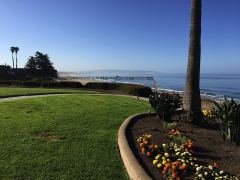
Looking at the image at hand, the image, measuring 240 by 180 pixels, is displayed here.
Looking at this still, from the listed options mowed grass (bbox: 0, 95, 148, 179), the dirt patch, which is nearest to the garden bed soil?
mowed grass (bbox: 0, 95, 148, 179)

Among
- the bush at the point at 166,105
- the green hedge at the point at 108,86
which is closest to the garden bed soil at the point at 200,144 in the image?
the bush at the point at 166,105

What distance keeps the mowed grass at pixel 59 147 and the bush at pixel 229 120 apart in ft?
9.07

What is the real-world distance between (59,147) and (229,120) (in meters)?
4.21

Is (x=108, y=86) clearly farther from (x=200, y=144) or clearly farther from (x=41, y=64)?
(x=41, y=64)

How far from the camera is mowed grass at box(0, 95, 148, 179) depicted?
5566 millimetres

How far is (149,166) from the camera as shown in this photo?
18.8 ft

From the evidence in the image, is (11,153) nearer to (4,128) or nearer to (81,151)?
(81,151)

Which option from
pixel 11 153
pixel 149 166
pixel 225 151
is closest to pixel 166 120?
pixel 225 151

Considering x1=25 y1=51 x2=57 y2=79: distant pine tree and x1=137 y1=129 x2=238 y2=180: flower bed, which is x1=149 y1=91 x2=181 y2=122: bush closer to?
x1=137 y1=129 x2=238 y2=180: flower bed

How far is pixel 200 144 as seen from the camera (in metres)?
7.07

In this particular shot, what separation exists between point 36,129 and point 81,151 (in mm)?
2668

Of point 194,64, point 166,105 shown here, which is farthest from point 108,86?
point 194,64

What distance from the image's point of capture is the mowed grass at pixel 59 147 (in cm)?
557

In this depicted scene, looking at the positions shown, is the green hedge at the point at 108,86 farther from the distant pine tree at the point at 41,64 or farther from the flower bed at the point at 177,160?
the distant pine tree at the point at 41,64
